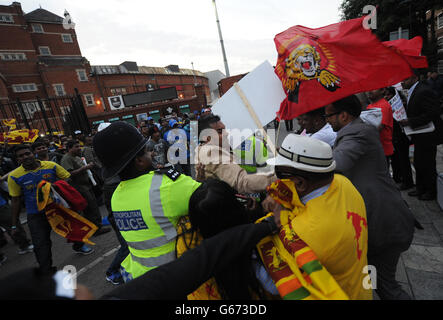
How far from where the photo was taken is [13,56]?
90.9ft

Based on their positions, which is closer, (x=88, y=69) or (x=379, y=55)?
(x=379, y=55)

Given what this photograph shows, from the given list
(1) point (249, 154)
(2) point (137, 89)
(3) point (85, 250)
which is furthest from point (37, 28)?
(1) point (249, 154)

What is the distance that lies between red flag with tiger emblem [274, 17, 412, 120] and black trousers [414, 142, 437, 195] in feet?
7.20

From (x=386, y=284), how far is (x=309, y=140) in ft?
5.00

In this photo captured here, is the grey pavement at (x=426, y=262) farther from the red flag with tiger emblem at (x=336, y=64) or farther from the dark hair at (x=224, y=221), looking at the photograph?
the dark hair at (x=224, y=221)

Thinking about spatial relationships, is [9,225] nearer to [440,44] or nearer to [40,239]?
[40,239]

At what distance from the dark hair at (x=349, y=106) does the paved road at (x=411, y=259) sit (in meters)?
1.18

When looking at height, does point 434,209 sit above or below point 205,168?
below

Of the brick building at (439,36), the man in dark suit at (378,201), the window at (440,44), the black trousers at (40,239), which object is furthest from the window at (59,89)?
the window at (440,44)

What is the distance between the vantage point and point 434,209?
3314 mm

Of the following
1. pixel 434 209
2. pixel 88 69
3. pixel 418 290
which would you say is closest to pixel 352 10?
pixel 434 209

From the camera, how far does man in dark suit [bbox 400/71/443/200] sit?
3.32 m

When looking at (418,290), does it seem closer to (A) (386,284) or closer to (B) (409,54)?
(A) (386,284)

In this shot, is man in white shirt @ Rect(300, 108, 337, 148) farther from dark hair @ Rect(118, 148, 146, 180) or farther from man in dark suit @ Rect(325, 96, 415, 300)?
dark hair @ Rect(118, 148, 146, 180)
